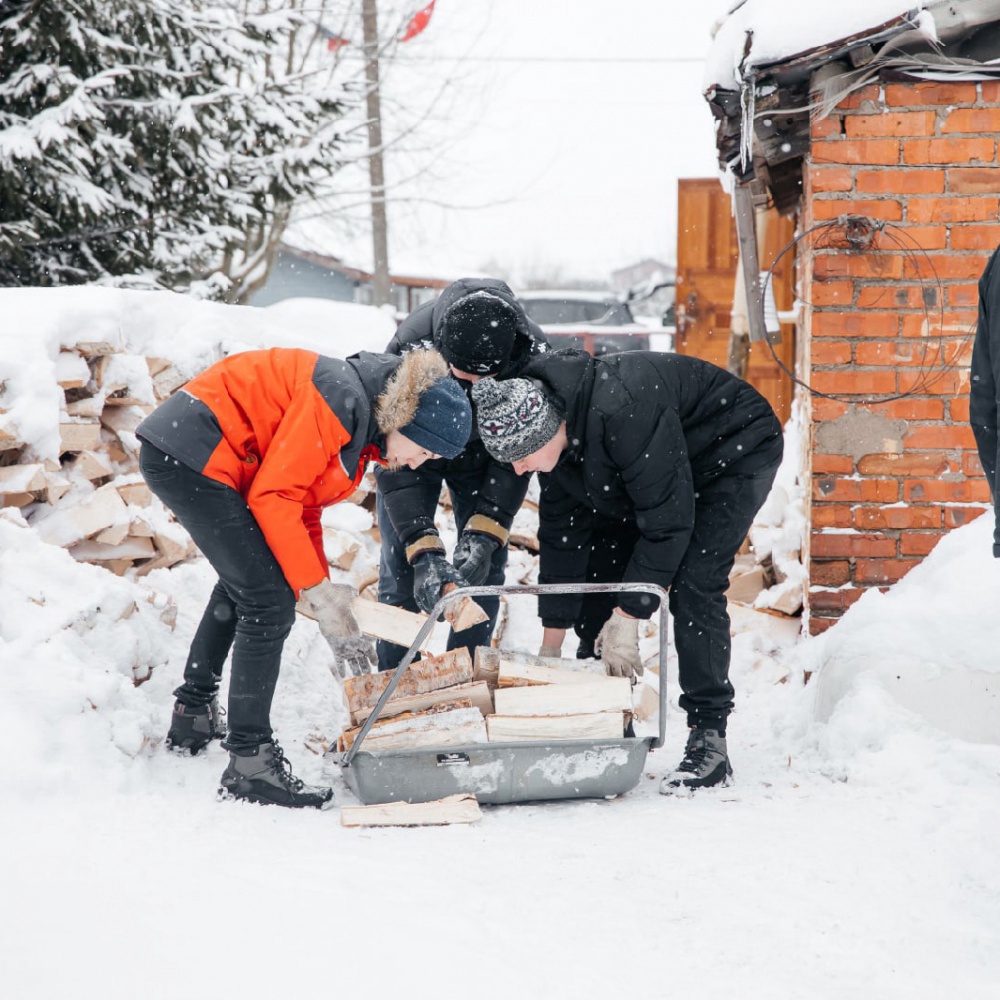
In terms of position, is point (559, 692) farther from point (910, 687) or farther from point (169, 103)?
point (169, 103)

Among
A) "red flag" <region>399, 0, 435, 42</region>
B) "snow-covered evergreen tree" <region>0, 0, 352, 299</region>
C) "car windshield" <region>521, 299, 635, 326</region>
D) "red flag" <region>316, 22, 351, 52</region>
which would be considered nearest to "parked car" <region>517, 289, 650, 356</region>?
"car windshield" <region>521, 299, 635, 326</region>

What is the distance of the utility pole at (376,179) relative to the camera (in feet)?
46.7

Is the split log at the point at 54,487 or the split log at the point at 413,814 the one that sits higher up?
the split log at the point at 54,487

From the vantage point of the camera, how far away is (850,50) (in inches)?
143

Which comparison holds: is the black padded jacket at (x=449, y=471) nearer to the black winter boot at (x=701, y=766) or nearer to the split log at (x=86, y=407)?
the black winter boot at (x=701, y=766)

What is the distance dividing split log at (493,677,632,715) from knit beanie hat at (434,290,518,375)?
42.4 inches

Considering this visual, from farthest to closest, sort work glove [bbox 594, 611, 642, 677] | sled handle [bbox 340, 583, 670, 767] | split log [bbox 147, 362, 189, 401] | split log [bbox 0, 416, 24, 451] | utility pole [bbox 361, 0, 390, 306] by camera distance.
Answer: utility pole [bbox 361, 0, 390, 306] → split log [bbox 147, 362, 189, 401] → split log [bbox 0, 416, 24, 451] → work glove [bbox 594, 611, 642, 677] → sled handle [bbox 340, 583, 670, 767]

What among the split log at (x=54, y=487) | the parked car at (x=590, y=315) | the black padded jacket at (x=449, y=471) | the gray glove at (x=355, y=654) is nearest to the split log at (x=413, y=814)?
the gray glove at (x=355, y=654)

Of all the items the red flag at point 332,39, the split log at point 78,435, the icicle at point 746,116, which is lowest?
the split log at point 78,435

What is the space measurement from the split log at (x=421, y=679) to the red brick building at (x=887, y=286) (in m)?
1.78

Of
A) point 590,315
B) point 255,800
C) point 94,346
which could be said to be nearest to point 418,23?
point 590,315

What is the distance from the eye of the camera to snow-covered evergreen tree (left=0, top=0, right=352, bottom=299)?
7.15 m

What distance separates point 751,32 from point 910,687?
2.56 m

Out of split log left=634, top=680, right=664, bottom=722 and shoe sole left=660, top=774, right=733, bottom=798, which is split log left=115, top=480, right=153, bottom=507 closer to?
split log left=634, top=680, right=664, bottom=722
